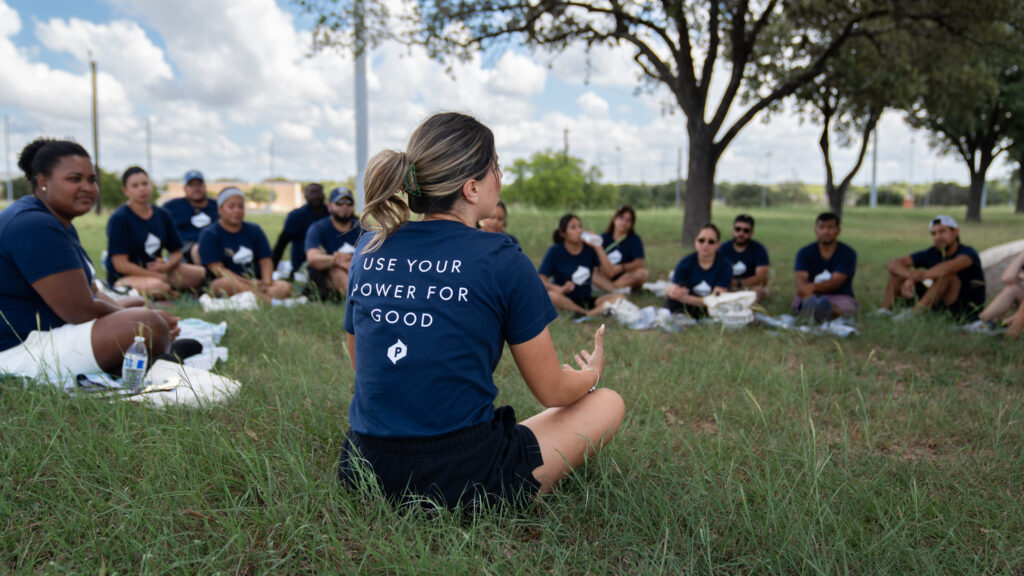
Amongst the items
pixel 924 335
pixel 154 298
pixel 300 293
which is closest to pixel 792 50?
pixel 924 335

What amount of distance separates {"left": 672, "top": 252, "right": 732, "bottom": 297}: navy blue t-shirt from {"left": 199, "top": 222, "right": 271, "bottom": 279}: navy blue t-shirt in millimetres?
4607

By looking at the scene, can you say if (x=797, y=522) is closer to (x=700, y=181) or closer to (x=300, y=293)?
(x=300, y=293)

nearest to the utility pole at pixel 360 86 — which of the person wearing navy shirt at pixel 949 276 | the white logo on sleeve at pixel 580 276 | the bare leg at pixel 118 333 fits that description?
the white logo on sleeve at pixel 580 276

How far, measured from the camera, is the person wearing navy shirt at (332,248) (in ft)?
23.5

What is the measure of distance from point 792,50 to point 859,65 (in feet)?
6.19

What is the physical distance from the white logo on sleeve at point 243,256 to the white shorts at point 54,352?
3807 mm

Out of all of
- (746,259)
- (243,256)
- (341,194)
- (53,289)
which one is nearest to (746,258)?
(746,259)

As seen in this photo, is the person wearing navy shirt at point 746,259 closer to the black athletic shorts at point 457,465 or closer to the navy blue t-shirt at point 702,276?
the navy blue t-shirt at point 702,276

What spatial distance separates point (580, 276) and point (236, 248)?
151 inches

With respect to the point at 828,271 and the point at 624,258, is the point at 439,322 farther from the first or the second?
the point at 624,258

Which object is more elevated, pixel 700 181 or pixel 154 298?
pixel 700 181

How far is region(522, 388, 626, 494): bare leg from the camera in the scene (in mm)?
2404

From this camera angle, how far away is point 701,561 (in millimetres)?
2115

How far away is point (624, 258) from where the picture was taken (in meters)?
8.30
